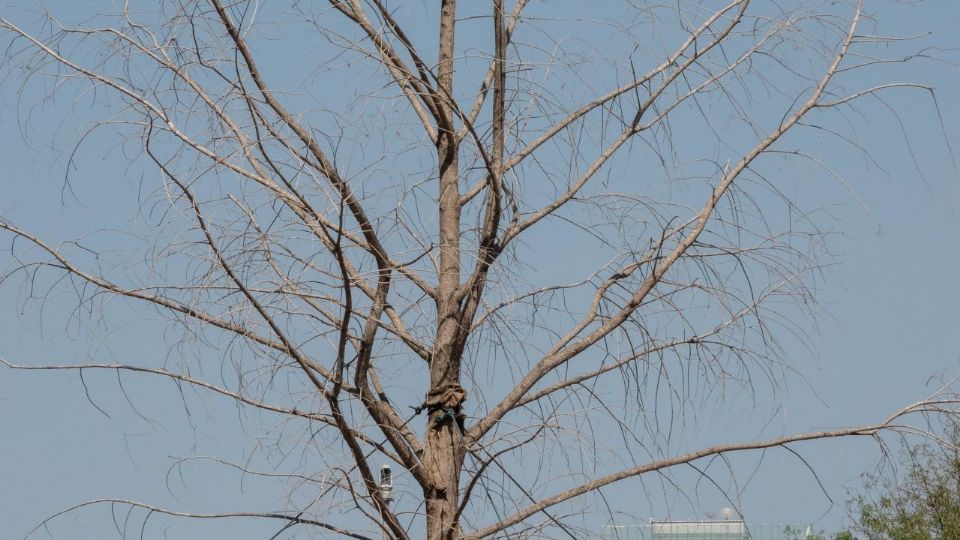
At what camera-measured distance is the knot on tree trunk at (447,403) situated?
3965 millimetres

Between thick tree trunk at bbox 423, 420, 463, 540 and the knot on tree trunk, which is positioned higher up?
the knot on tree trunk

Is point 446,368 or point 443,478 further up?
point 446,368

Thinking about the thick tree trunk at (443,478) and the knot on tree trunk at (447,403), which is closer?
the thick tree trunk at (443,478)

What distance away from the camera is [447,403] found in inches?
156

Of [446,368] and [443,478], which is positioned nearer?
[443,478]

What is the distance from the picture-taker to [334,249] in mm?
3719

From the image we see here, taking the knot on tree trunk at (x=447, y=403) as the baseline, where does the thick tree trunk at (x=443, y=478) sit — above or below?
below

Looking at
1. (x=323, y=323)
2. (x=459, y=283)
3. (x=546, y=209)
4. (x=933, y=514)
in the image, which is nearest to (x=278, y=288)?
(x=323, y=323)

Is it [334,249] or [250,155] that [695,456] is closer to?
[334,249]

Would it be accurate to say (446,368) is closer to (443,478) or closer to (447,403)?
(447,403)

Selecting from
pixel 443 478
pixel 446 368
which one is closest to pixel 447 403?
pixel 446 368

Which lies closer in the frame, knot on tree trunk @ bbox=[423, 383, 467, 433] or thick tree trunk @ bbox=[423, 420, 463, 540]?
thick tree trunk @ bbox=[423, 420, 463, 540]

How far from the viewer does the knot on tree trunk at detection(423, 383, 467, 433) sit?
13.0ft

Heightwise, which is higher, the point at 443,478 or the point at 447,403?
the point at 447,403
